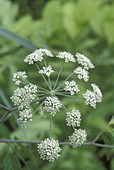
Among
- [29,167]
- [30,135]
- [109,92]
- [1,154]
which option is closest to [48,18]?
[109,92]

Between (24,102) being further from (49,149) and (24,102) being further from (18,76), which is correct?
(49,149)

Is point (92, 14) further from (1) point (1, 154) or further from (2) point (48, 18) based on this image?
(1) point (1, 154)

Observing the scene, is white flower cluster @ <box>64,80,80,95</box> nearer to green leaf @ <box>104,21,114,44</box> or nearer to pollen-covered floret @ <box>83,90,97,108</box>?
pollen-covered floret @ <box>83,90,97,108</box>

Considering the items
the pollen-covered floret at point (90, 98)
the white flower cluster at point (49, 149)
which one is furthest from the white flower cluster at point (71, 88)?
the white flower cluster at point (49, 149)

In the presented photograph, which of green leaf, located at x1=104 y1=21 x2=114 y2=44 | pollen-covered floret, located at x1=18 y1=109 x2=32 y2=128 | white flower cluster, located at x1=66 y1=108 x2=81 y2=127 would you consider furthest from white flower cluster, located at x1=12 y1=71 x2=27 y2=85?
green leaf, located at x1=104 y1=21 x2=114 y2=44

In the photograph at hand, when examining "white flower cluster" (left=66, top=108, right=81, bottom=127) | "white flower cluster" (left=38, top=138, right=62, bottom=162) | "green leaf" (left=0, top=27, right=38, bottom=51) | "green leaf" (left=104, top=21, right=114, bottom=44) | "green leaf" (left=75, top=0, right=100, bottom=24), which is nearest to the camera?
"white flower cluster" (left=38, top=138, right=62, bottom=162)

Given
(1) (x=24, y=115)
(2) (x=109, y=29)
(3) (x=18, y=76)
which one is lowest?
(1) (x=24, y=115)

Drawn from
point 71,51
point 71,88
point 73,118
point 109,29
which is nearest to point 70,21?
point 109,29

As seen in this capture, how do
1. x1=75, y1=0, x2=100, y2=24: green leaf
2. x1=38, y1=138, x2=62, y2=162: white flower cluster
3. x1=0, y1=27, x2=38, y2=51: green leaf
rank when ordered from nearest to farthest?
1. x1=38, y1=138, x2=62, y2=162: white flower cluster
2. x1=0, y1=27, x2=38, y2=51: green leaf
3. x1=75, y1=0, x2=100, y2=24: green leaf

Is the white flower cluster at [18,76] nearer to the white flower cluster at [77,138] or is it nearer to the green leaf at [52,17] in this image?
the white flower cluster at [77,138]

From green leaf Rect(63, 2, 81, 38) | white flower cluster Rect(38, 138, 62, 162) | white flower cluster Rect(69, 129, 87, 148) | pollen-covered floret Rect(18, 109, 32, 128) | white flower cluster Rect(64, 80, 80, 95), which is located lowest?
white flower cluster Rect(38, 138, 62, 162)

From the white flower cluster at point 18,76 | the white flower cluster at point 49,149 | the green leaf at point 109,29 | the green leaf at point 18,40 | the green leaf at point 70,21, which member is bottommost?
the white flower cluster at point 49,149

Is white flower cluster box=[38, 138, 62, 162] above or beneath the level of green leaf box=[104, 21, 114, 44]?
beneath
